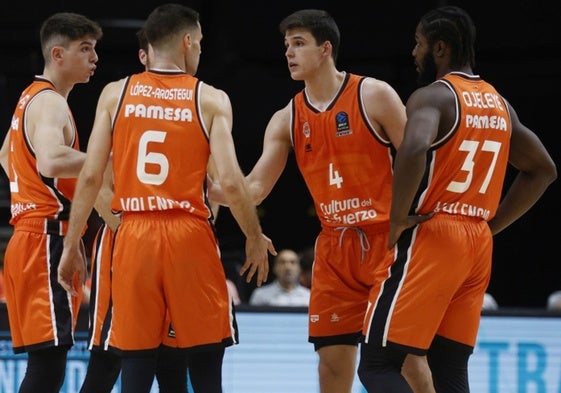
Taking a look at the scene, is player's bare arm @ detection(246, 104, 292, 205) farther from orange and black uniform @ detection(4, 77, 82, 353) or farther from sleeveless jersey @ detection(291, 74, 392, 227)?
orange and black uniform @ detection(4, 77, 82, 353)

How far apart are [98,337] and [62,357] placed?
1.71ft

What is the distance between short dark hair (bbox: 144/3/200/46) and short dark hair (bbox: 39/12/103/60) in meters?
0.91

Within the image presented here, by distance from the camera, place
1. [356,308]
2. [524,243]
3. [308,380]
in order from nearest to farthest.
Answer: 1. [356,308]
2. [308,380]
3. [524,243]

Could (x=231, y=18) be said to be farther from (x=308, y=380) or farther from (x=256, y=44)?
(x=308, y=380)

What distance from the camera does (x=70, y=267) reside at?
5.52 meters

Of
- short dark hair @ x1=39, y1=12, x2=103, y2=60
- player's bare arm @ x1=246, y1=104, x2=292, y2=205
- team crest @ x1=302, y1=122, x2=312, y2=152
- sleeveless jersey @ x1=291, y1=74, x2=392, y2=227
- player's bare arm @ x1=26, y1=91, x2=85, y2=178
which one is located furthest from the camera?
short dark hair @ x1=39, y1=12, x2=103, y2=60

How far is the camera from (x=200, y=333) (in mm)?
5301

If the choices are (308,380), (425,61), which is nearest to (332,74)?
(425,61)

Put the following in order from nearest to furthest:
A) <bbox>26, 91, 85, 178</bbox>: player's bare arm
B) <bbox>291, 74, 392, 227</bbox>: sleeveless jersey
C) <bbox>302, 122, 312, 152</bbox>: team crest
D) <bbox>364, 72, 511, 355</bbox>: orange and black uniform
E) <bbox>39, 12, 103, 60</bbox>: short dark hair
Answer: <bbox>364, 72, 511, 355</bbox>: orange and black uniform, <bbox>26, 91, 85, 178</bbox>: player's bare arm, <bbox>291, 74, 392, 227</bbox>: sleeveless jersey, <bbox>302, 122, 312, 152</bbox>: team crest, <bbox>39, 12, 103, 60</bbox>: short dark hair

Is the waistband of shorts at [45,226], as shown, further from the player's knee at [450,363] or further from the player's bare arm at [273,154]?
the player's knee at [450,363]

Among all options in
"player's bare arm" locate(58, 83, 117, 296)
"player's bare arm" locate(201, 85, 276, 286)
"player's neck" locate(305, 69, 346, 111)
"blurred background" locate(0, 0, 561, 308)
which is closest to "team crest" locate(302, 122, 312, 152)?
"player's neck" locate(305, 69, 346, 111)

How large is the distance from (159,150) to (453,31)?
4.99 ft

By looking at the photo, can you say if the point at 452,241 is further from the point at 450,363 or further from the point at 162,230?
the point at 162,230

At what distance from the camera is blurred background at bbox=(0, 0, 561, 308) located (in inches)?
477
